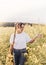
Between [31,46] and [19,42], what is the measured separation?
0.14 m

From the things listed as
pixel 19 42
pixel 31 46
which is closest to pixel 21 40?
pixel 19 42

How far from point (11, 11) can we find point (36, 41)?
468mm

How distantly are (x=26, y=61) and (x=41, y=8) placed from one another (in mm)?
650

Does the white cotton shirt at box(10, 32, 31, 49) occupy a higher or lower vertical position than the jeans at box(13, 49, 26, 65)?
higher

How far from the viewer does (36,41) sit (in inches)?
119

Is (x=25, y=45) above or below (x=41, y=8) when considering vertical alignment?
below

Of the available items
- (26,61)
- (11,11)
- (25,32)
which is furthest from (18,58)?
(11,11)

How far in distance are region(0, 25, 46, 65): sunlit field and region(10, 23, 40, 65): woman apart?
45 millimetres

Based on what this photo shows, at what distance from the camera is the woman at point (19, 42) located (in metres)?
3.01

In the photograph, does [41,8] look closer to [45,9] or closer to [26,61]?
[45,9]

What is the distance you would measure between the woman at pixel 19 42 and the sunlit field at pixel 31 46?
5 centimetres

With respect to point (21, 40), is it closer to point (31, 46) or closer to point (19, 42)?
point (19, 42)

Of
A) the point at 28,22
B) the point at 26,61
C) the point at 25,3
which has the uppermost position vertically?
the point at 25,3

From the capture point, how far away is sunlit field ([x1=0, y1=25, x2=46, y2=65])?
299 centimetres
